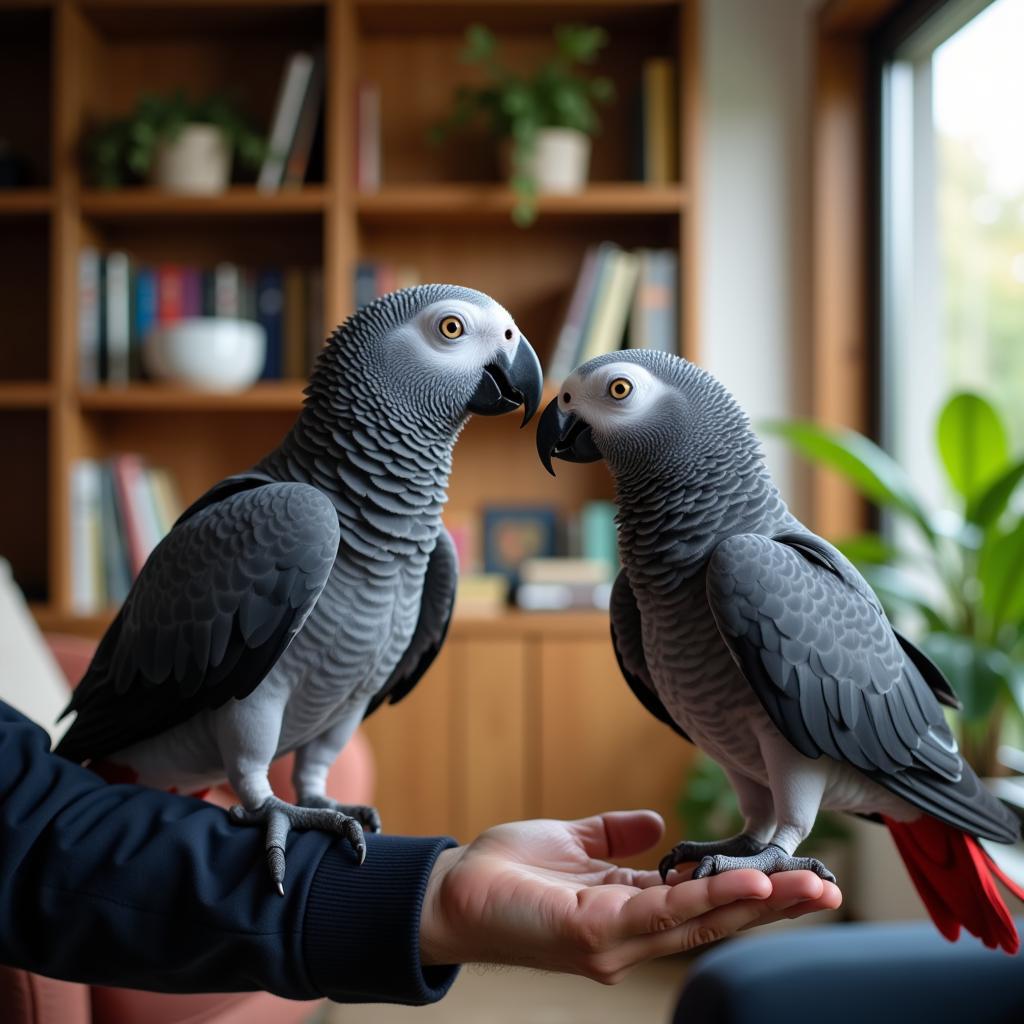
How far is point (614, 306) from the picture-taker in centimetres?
239

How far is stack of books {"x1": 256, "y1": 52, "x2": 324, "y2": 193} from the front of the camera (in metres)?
2.39

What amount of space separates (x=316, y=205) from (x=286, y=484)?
1.87 meters

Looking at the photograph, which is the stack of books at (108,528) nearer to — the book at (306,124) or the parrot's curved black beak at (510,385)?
the book at (306,124)

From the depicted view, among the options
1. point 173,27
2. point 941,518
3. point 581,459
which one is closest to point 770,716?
point 581,459

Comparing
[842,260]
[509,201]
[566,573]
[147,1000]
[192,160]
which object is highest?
[192,160]

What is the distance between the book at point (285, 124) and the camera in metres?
2.39

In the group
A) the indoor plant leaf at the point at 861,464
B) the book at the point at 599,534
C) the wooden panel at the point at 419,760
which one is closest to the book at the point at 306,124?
the book at the point at 599,534

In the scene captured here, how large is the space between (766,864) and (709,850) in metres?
0.06

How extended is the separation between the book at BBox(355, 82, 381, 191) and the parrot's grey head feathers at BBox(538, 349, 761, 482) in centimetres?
196

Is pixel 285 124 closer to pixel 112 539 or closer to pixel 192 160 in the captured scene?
pixel 192 160

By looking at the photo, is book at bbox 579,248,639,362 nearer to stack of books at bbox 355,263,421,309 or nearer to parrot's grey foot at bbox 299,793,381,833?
stack of books at bbox 355,263,421,309

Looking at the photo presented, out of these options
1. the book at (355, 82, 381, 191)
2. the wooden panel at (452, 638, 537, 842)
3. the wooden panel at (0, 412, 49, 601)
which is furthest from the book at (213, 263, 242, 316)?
the wooden panel at (452, 638, 537, 842)

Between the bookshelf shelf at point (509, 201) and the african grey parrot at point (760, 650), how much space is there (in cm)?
182

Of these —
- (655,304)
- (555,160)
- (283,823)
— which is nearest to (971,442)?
(655,304)
